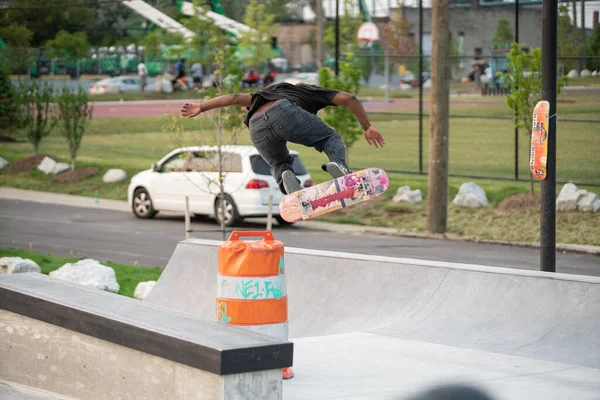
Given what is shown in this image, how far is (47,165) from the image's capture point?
94.1ft

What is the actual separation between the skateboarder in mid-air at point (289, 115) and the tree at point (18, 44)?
31.6 meters

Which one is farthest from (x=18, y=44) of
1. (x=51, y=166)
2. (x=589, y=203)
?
(x=589, y=203)

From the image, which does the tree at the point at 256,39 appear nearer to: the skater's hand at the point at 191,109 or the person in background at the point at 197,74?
the person in background at the point at 197,74

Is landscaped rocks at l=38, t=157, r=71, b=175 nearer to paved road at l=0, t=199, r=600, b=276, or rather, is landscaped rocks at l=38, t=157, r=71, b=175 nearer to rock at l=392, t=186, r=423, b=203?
paved road at l=0, t=199, r=600, b=276

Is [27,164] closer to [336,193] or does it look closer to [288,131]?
[336,193]

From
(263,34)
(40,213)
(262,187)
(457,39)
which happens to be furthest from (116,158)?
(263,34)

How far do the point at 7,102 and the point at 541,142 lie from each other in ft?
81.0

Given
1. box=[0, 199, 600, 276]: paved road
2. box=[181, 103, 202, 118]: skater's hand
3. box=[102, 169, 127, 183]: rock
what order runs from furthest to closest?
box=[102, 169, 127, 183]: rock < box=[0, 199, 600, 276]: paved road < box=[181, 103, 202, 118]: skater's hand

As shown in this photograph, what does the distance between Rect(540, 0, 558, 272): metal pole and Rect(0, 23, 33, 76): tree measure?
3041cm

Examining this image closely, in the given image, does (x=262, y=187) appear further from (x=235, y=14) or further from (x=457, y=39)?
(x=235, y=14)

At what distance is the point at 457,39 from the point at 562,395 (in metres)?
38.4

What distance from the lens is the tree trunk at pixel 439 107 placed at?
61.6 ft

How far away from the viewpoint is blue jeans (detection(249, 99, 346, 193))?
24.2ft

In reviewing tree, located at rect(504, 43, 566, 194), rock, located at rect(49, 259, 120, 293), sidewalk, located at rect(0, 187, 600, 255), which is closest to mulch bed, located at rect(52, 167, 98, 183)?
sidewalk, located at rect(0, 187, 600, 255)
